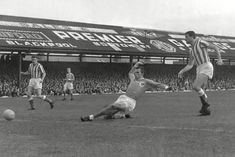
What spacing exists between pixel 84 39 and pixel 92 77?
3.28 metres

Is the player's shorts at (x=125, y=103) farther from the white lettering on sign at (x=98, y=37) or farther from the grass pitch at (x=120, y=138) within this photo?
the white lettering on sign at (x=98, y=37)

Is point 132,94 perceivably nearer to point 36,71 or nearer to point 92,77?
point 36,71

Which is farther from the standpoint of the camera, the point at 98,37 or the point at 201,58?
the point at 98,37

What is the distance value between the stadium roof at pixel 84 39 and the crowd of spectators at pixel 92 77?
7.58ft

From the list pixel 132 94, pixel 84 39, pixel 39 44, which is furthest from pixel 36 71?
pixel 84 39

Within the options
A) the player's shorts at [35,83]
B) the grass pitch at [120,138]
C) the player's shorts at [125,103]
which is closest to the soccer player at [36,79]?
the player's shorts at [35,83]

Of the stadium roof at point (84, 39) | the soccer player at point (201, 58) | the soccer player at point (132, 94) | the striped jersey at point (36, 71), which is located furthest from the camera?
the stadium roof at point (84, 39)

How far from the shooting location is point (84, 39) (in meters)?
35.7

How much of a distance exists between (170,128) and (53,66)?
26050mm

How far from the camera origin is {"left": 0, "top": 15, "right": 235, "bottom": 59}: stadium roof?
31.5m

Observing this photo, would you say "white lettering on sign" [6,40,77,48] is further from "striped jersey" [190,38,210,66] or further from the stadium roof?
"striped jersey" [190,38,210,66]

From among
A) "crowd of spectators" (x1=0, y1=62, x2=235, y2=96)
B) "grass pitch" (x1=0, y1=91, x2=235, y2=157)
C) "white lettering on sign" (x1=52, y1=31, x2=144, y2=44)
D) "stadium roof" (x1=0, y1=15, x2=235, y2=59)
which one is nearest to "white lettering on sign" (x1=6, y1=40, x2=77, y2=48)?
"stadium roof" (x1=0, y1=15, x2=235, y2=59)

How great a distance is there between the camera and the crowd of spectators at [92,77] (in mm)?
32250

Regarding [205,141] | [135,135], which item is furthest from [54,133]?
[205,141]
